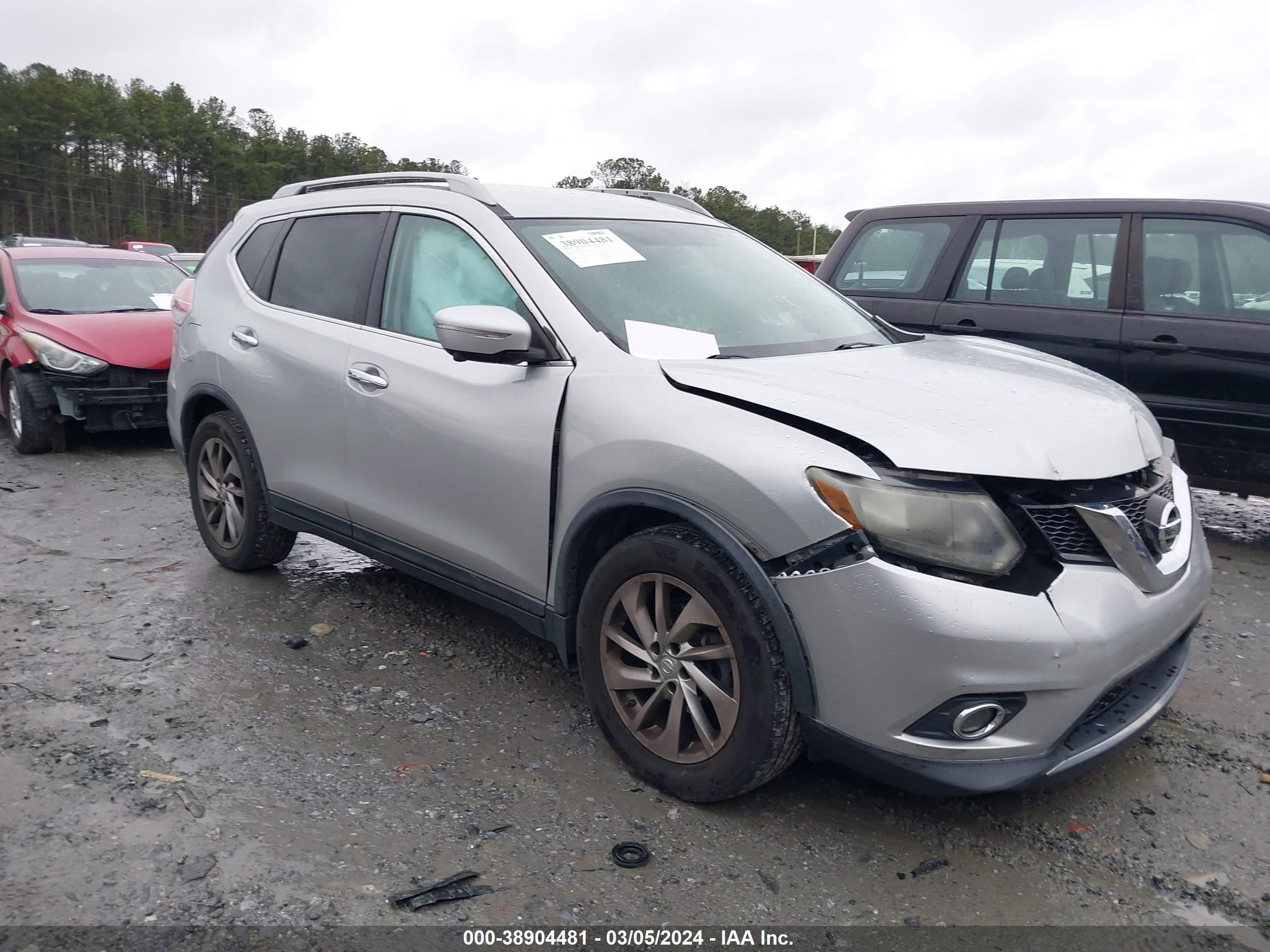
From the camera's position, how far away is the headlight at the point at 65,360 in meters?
7.72

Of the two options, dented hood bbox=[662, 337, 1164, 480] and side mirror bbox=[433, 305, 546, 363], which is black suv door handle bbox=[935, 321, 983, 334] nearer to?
dented hood bbox=[662, 337, 1164, 480]

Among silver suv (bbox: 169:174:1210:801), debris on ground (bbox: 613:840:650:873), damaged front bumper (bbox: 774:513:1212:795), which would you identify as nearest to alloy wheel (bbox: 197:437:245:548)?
silver suv (bbox: 169:174:1210:801)

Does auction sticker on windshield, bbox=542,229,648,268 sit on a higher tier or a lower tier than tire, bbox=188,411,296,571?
higher

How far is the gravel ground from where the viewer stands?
2420 mm

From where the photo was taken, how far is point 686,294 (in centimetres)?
344

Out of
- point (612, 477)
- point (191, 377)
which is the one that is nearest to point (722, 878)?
point (612, 477)

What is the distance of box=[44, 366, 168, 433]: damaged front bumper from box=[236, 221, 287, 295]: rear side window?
354 cm

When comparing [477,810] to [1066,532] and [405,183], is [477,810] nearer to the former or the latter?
[1066,532]

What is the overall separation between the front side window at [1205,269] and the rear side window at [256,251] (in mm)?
4606

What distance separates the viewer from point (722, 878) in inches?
99.2

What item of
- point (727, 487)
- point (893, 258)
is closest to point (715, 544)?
point (727, 487)

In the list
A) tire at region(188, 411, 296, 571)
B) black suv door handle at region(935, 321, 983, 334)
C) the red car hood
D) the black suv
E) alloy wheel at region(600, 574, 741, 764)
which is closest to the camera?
alloy wheel at region(600, 574, 741, 764)

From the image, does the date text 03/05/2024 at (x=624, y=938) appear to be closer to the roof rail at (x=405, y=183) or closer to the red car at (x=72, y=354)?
the roof rail at (x=405, y=183)

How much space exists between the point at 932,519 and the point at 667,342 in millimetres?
1102
